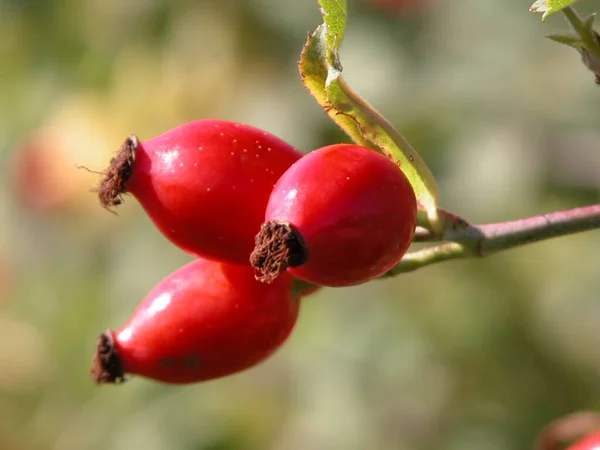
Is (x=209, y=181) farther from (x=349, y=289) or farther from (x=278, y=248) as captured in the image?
(x=349, y=289)

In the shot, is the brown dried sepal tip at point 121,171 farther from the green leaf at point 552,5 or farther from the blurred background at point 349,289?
the blurred background at point 349,289

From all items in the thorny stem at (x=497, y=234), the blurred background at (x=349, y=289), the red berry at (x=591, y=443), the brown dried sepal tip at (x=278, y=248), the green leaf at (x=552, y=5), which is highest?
the green leaf at (x=552, y=5)

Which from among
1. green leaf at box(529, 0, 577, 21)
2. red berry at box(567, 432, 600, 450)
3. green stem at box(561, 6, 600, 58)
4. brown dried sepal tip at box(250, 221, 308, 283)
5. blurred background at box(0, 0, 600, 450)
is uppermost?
green leaf at box(529, 0, 577, 21)

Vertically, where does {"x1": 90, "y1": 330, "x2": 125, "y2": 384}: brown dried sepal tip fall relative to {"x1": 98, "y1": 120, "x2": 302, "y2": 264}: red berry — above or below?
below

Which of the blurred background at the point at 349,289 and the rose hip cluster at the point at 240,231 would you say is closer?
the rose hip cluster at the point at 240,231

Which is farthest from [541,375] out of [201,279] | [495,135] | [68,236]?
[201,279]

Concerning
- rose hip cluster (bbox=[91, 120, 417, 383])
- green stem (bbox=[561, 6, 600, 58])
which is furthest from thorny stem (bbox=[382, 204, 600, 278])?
green stem (bbox=[561, 6, 600, 58])

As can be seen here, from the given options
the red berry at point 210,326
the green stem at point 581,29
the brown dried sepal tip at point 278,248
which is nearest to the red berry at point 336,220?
the brown dried sepal tip at point 278,248

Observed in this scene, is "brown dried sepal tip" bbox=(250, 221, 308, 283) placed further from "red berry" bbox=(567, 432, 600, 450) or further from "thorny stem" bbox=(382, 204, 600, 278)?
"red berry" bbox=(567, 432, 600, 450)

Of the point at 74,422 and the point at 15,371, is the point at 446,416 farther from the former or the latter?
the point at 15,371
